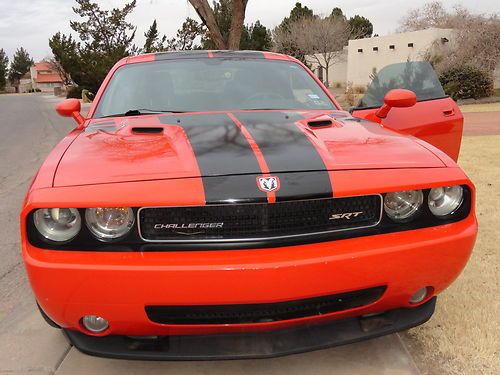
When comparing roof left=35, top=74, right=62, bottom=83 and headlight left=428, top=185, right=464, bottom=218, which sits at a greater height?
headlight left=428, top=185, right=464, bottom=218

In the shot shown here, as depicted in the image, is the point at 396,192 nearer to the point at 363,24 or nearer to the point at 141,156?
the point at 141,156

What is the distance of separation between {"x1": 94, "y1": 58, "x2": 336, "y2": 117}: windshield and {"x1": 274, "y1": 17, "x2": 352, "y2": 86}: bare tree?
132 feet

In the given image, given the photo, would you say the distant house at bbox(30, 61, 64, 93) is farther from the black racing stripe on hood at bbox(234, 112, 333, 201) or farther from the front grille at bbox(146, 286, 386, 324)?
the front grille at bbox(146, 286, 386, 324)

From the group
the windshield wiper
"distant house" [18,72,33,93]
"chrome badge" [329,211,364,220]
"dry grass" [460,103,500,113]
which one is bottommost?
"distant house" [18,72,33,93]

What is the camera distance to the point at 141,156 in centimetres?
208

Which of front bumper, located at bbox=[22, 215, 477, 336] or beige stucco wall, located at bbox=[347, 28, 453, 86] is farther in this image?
beige stucco wall, located at bbox=[347, 28, 453, 86]

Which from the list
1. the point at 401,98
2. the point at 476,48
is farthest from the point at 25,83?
the point at 401,98

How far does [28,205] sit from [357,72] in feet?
128

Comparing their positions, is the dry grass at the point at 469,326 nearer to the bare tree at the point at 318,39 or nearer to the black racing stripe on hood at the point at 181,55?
the black racing stripe on hood at the point at 181,55

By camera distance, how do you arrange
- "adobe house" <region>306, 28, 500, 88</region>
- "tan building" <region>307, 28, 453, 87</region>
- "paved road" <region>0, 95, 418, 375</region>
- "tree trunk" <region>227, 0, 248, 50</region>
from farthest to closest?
"tan building" <region>307, 28, 453, 87</region> → "adobe house" <region>306, 28, 500, 88</region> → "tree trunk" <region>227, 0, 248, 50</region> → "paved road" <region>0, 95, 418, 375</region>

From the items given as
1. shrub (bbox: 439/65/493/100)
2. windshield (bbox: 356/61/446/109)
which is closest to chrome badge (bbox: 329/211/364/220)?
windshield (bbox: 356/61/446/109)

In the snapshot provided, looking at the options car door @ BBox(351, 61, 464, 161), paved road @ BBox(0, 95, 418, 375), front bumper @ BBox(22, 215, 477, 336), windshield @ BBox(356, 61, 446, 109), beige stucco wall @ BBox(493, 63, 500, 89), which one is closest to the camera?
front bumper @ BBox(22, 215, 477, 336)

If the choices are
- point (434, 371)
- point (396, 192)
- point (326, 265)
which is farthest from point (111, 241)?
point (434, 371)

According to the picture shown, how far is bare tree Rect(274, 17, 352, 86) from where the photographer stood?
4184 centimetres
